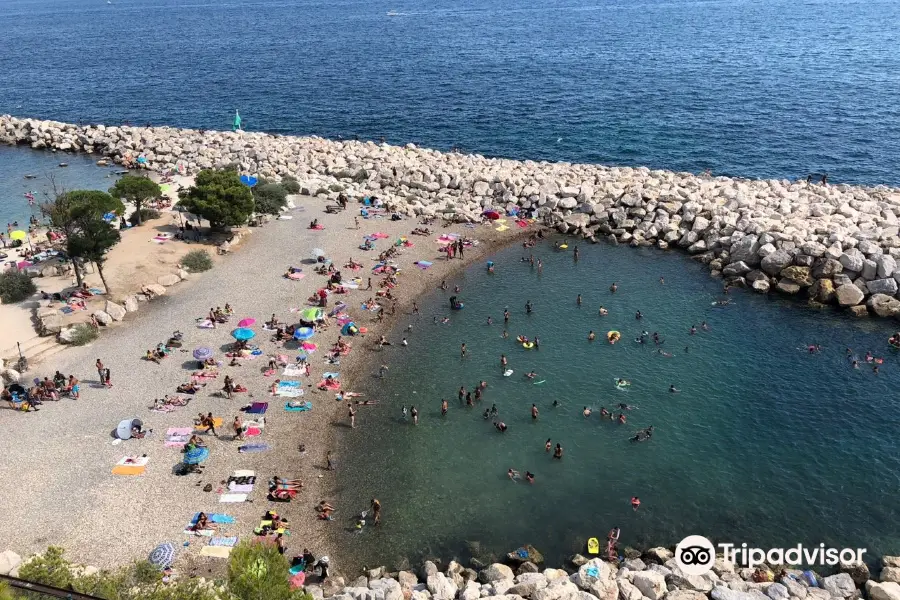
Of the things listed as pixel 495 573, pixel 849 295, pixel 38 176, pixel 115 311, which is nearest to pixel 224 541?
pixel 495 573

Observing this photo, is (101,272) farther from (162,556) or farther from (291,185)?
(162,556)

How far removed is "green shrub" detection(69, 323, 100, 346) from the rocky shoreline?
20.7 metres

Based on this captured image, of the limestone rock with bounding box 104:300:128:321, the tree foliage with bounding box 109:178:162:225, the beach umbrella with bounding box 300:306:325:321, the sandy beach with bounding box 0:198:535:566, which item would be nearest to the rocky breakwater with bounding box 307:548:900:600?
the sandy beach with bounding box 0:198:535:566

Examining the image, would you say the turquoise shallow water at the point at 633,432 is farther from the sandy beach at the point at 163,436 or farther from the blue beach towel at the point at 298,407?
the blue beach towel at the point at 298,407

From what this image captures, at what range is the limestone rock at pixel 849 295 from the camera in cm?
5284

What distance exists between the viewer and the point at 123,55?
183 metres

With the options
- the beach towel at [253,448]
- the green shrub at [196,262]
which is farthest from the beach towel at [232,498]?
the green shrub at [196,262]

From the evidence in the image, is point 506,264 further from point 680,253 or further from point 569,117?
point 569,117

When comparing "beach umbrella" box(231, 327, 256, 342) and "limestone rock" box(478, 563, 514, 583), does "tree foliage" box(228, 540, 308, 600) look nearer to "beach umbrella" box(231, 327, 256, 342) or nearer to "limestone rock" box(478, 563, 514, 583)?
"limestone rock" box(478, 563, 514, 583)

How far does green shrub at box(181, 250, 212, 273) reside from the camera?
57.1 meters

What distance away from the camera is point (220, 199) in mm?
60656

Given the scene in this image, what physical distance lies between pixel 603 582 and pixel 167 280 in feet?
140

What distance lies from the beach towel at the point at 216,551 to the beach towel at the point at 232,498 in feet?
9.95

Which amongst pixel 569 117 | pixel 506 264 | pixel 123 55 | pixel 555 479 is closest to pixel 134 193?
pixel 506 264
